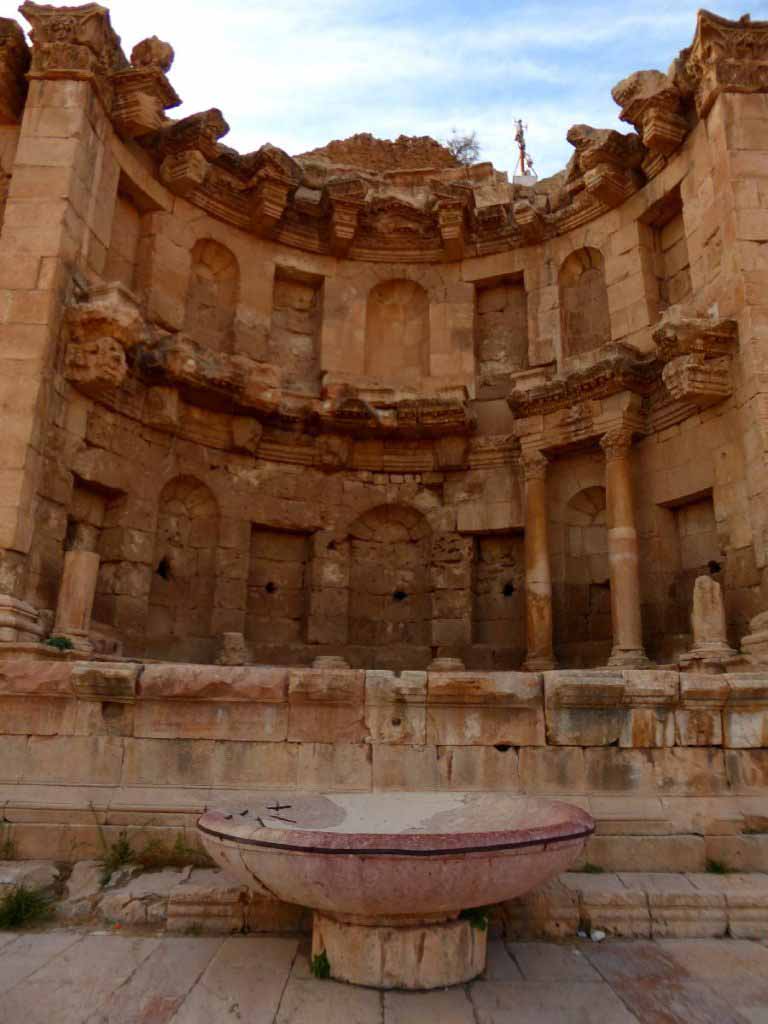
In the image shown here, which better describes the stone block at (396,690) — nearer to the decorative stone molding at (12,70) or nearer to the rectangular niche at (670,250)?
the rectangular niche at (670,250)

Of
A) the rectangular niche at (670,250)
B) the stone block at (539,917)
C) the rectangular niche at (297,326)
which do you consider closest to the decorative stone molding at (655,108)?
the rectangular niche at (670,250)

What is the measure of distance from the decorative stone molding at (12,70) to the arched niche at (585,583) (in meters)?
9.98

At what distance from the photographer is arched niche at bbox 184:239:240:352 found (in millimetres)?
12258

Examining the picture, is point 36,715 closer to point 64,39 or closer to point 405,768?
point 405,768

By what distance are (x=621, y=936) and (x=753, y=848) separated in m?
1.31

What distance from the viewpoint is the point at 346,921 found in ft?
11.4

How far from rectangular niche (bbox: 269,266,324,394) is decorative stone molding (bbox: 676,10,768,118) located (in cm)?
680

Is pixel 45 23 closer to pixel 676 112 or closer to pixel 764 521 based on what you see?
pixel 676 112

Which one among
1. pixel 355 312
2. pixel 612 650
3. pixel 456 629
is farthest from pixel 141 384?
pixel 612 650

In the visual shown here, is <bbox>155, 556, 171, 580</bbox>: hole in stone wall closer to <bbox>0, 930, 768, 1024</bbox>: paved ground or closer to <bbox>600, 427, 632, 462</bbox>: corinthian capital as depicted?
<bbox>600, 427, 632, 462</bbox>: corinthian capital

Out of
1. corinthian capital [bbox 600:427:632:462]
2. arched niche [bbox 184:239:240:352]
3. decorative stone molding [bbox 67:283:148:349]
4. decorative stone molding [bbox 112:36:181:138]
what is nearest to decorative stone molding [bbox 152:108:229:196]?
decorative stone molding [bbox 112:36:181:138]

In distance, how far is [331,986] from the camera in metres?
3.40

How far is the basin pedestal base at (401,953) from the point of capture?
3383mm

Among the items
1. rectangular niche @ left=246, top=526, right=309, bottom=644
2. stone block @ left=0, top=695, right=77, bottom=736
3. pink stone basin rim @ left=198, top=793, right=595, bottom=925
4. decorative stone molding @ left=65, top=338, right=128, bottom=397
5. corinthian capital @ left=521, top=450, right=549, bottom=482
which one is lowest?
pink stone basin rim @ left=198, top=793, right=595, bottom=925
